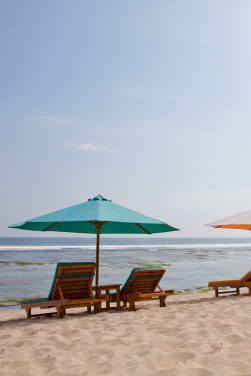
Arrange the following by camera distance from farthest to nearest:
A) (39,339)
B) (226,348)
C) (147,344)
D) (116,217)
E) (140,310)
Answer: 1. (140,310)
2. (116,217)
3. (39,339)
4. (147,344)
5. (226,348)

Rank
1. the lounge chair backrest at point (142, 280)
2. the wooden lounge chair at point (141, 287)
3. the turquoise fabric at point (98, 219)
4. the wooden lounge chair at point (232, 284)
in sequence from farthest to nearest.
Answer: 1. the wooden lounge chair at point (232, 284)
2. the lounge chair backrest at point (142, 280)
3. the wooden lounge chair at point (141, 287)
4. the turquoise fabric at point (98, 219)

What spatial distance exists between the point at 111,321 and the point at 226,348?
2.15 metres

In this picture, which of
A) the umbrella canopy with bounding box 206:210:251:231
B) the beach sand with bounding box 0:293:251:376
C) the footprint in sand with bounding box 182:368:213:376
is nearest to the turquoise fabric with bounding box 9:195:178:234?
the umbrella canopy with bounding box 206:210:251:231

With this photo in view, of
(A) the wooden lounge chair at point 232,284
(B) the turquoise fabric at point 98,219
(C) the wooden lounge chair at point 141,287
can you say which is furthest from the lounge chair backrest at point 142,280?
(A) the wooden lounge chair at point 232,284

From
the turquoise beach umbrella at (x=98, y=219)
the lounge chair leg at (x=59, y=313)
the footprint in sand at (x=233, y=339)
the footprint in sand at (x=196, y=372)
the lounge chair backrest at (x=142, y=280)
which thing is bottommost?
the lounge chair leg at (x=59, y=313)

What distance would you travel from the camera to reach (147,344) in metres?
3.74

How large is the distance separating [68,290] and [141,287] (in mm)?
1520

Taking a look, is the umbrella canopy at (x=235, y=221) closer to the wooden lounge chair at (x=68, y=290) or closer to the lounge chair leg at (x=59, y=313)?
the wooden lounge chair at (x=68, y=290)

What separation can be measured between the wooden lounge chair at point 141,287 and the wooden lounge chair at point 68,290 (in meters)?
0.62

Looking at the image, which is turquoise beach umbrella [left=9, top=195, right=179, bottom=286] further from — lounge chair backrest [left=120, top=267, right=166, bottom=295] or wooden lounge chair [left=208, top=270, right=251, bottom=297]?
wooden lounge chair [left=208, top=270, right=251, bottom=297]

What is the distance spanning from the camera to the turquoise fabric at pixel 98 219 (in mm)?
5605

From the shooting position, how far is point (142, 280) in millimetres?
6770

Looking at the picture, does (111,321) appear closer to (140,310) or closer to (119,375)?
(140,310)

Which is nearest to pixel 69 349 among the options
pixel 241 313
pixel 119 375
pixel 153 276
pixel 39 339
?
pixel 39 339
